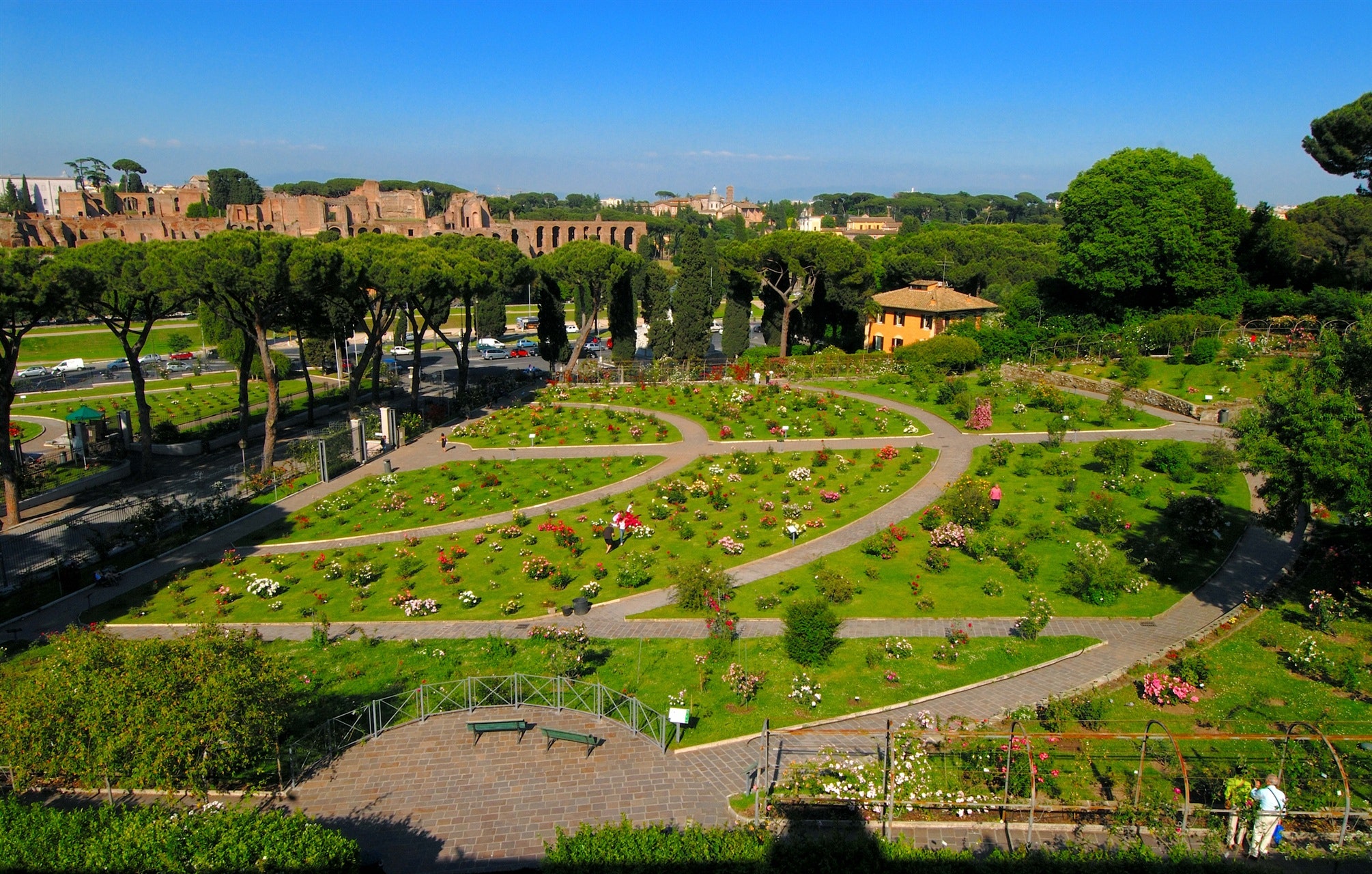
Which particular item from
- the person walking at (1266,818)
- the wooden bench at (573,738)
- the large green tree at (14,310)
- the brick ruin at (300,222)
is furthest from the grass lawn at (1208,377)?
the brick ruin at (300,222)

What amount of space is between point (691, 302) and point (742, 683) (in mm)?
33102

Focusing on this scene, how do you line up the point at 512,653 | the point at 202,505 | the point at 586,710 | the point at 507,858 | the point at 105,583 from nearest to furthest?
the point at 507,858
the point at 586,710
the point at 512,653
the point at 105,583
the point at 202,505

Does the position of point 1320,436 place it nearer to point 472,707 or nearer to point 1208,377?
point 472,707

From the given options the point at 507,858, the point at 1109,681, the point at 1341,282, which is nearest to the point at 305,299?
the point at 507,858

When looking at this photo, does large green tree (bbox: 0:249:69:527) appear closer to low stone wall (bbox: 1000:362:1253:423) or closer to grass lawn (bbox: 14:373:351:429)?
grass lawn (bbox: 14:373:351:429)

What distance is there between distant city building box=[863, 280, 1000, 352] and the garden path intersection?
25.3m

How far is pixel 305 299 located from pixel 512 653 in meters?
19.2

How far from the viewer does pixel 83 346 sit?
57.0m

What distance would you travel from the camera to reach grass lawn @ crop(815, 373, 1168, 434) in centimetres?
2934

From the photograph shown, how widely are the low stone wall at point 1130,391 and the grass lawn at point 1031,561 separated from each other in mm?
6431

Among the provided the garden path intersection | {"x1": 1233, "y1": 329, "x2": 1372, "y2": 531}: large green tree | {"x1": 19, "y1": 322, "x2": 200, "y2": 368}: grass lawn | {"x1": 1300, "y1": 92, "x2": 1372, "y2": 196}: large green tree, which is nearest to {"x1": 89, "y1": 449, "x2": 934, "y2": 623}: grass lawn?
the garden path intersection

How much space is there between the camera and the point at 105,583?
749 inches

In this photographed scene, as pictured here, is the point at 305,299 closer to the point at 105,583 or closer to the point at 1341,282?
the point at 105,583

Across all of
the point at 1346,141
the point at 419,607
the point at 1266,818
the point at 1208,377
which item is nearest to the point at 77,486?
the point at 419,607
